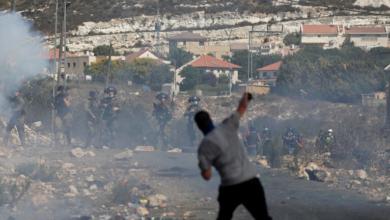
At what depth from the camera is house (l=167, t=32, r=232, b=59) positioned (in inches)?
3639

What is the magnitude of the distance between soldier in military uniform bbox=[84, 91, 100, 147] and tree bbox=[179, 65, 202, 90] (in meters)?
52.1

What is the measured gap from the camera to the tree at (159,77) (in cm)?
6419

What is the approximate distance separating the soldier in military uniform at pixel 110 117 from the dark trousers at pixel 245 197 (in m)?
9.55

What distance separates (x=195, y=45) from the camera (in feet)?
311

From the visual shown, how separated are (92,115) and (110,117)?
1.80 feet

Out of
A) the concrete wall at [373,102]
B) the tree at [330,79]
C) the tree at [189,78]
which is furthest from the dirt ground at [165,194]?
the tree at [189,78]

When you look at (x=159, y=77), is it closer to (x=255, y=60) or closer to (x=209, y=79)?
(x=209, y=79)

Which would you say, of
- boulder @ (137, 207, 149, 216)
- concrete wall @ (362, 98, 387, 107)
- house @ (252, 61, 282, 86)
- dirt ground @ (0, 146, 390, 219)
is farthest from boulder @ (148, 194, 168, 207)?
house @ (252, 61, 282, 86)

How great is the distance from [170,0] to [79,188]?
308ft

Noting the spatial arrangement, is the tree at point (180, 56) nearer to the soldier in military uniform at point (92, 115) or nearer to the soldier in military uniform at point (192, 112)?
the soldier in military uniform at point (192, 112)

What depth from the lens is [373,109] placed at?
4584 centimetres

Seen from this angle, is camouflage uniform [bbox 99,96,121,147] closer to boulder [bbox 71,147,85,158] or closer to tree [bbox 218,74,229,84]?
boulder [bbox 71,147,85,158]

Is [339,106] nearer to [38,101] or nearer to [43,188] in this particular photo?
[38,101]

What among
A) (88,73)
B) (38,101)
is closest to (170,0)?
(88,73)
